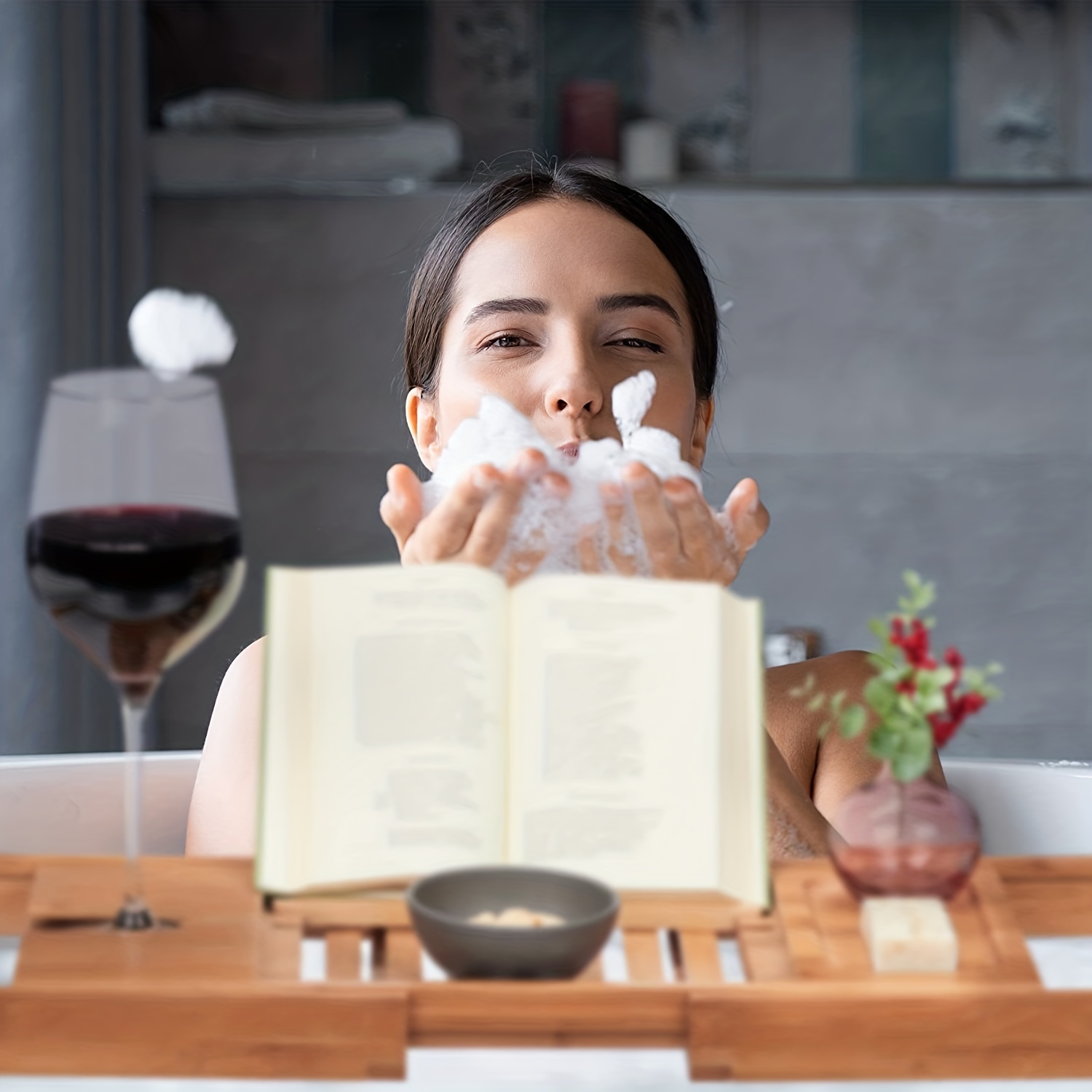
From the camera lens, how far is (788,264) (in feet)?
8.33

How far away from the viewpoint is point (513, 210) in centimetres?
133

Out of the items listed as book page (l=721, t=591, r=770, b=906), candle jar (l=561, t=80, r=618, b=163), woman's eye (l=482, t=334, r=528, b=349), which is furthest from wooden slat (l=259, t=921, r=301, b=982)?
candle jar (l=561, t=80, r=618, b=163)

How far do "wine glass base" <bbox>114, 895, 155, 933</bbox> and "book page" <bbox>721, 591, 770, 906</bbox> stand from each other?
0.91ft

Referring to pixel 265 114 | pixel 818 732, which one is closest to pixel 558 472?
pixel 818 732

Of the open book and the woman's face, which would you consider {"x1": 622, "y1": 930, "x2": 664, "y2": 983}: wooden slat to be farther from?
the woman's face

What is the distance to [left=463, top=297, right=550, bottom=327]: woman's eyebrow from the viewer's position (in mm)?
1196

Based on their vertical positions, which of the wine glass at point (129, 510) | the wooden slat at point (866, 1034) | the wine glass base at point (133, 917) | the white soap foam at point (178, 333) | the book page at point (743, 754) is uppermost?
the white soap foam at point (178, 333)

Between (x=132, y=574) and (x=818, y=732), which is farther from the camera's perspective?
(x=818, y=732)

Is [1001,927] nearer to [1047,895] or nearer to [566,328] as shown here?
[1047,895]

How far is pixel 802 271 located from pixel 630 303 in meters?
1.43

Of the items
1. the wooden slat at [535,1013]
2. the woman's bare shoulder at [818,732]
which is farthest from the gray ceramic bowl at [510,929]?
the woman's bare shoulder at [818,732]

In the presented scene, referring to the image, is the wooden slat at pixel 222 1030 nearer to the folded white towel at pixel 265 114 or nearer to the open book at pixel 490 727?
the open book at pixel 490 727

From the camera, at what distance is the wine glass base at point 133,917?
65 cm

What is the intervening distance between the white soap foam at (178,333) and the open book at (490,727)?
112 mm
